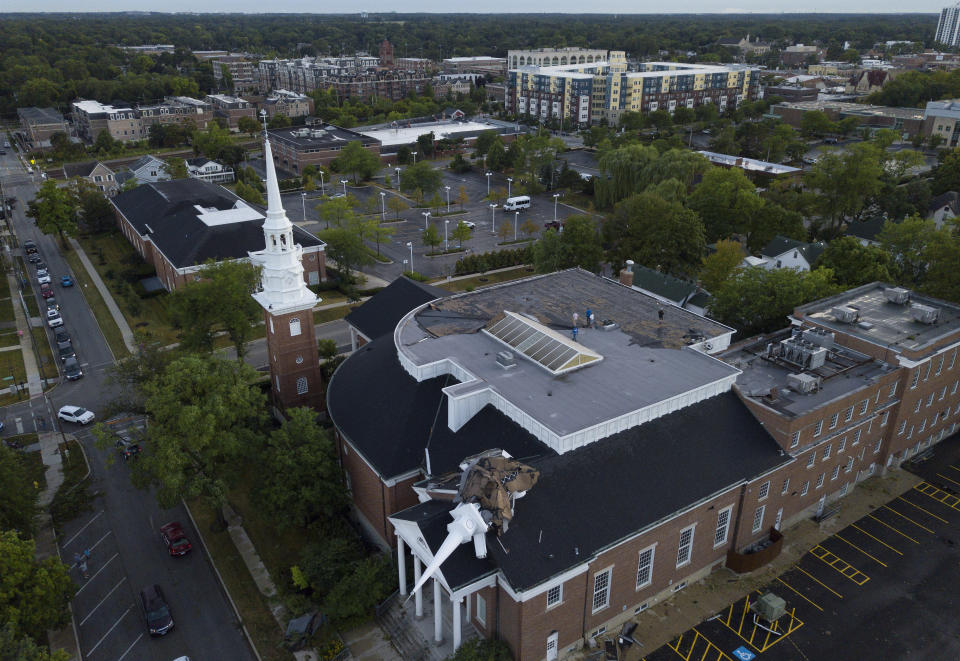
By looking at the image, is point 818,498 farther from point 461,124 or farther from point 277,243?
point 461,124

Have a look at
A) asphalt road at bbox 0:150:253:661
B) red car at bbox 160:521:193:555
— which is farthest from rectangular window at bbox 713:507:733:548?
red car at bbox 160:521:193:555

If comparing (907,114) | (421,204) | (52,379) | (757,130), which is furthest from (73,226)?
(907,114)

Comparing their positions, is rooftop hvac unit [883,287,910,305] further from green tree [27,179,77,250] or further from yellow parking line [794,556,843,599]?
green tree [27,179,77,250]

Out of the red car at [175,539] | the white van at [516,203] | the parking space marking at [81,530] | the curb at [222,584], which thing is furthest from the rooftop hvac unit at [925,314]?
the white van at [516,203]

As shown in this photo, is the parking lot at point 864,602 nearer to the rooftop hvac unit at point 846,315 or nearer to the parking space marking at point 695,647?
the parking space marking at point 695,647

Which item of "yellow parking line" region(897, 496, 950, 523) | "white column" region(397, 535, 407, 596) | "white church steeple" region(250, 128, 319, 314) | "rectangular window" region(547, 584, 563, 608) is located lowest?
"yellow parking line" region(897, 496, 950, 523)

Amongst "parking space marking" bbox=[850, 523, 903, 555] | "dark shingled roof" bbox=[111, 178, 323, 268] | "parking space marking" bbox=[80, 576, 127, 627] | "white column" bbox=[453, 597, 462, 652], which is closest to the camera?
"white column" bbox=[453, 597, 462, 652]
